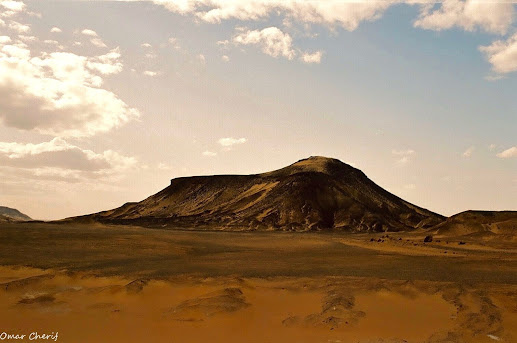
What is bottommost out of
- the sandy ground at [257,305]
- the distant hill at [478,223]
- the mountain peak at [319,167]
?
the sandy ground at [257,305]

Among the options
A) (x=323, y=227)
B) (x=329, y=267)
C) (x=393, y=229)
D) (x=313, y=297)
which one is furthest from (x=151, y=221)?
(x=313, y=297)

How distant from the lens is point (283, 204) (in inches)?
3615

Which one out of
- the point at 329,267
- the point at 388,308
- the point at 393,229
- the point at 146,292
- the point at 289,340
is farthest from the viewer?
the point at 393,229

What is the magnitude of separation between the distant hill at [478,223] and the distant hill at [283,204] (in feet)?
68.9

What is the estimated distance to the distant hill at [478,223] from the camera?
165 ft

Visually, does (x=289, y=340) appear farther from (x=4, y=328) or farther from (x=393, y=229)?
(x=393, y=229)

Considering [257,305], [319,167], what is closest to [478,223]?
[257,305]

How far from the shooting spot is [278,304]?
12062mm

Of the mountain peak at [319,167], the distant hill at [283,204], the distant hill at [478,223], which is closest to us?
the distant hill at [478,223]

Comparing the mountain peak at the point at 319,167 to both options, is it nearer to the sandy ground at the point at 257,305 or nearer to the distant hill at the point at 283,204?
the distant hill at the point at 283,204

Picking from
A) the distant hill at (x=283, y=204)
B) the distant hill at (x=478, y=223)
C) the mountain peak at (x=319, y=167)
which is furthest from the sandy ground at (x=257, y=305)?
the mountain peak at (x=319, y=167)

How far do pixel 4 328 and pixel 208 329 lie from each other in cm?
503

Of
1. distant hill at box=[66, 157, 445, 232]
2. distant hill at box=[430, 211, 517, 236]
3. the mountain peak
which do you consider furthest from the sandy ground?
the mountain peak

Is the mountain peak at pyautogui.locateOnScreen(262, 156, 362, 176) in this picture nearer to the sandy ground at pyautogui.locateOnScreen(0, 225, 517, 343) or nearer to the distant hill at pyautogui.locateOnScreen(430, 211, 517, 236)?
the distant hill at pyautogui.locateOnScreen(430, 211, 517, 236)
